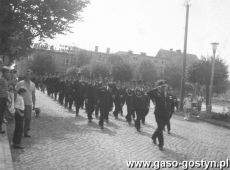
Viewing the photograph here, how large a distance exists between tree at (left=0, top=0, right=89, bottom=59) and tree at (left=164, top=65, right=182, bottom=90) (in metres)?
38.2

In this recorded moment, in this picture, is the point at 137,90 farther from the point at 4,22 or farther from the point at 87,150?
the point at 4,22

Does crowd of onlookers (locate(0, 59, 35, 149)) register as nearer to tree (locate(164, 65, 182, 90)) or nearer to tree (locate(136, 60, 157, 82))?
tree (locate(164, 65, 182, 90))

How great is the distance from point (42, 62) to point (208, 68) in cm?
5756

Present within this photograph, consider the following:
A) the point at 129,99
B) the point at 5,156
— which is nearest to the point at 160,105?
the point at 5,156

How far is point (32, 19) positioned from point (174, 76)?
41.1 m

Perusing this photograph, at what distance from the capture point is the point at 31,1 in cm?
1766

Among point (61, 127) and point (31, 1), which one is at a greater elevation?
point (31, 1)

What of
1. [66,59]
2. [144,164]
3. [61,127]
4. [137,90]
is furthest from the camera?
[66,59]

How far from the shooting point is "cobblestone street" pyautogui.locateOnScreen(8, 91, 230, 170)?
21.8ft

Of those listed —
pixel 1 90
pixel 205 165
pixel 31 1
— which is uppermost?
pixel 31 1

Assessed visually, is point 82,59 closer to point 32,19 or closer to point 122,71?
point 122,71

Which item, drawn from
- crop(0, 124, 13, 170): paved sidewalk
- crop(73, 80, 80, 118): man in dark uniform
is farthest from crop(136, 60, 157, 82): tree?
crop(0, 124, 13, 170): paved sidewalk

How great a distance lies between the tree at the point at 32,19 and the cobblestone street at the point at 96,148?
803 centimetres

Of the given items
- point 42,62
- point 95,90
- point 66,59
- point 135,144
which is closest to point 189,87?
point 42,62
